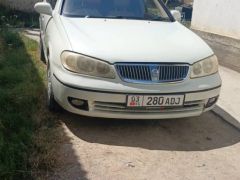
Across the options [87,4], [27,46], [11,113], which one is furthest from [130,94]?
[27,46]

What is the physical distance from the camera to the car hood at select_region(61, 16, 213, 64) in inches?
154

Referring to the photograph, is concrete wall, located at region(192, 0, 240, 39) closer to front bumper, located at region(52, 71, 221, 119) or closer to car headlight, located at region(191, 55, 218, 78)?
car headlight, located at region(191, 55, 218, 78)

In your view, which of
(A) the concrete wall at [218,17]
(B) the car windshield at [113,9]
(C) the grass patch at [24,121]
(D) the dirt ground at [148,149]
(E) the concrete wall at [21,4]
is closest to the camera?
(C) the grass patch at [24,121]

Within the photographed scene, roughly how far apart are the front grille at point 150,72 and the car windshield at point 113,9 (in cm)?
131

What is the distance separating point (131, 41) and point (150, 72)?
1.49 feet

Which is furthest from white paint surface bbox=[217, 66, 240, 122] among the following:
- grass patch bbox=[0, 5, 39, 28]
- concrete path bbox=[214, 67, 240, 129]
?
grass patch bbox=[0, 5, 39, 28]

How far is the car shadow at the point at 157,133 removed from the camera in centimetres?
407

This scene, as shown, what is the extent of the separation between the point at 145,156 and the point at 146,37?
1.31m

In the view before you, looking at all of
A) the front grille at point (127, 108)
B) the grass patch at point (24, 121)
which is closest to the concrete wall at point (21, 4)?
the grass patch at point (24, 121)

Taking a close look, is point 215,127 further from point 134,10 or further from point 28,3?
point 28,3

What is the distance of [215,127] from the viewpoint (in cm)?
468

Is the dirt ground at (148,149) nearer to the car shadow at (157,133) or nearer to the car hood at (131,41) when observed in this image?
the car shadow at (157,133)

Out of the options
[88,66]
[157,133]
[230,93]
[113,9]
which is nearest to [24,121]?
[88,66]

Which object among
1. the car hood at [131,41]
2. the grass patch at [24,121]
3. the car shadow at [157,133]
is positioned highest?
the car hood at [131,41]
